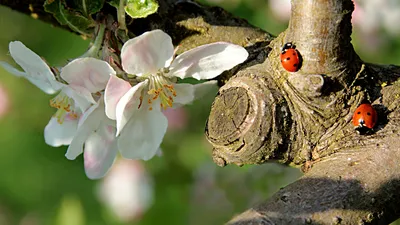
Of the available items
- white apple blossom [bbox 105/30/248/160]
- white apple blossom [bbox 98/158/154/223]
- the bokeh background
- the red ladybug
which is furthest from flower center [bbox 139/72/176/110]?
white apple blossom [bbox 98/158/154/223]

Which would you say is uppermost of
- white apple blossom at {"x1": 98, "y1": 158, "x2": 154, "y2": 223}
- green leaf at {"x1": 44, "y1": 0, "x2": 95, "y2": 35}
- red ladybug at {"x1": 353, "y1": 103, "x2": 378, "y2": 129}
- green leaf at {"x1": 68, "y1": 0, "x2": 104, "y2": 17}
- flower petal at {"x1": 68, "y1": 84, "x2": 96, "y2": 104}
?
red ladybug at {"x1": 353, "y1": 103, "x2": 378, "y2": 129}

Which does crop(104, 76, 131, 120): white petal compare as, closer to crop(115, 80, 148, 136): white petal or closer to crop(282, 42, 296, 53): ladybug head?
crop(115, 80, 148, 136): white petal

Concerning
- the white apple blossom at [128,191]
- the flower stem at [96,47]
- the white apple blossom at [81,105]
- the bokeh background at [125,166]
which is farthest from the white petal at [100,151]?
the white apple blossom at [128,191]

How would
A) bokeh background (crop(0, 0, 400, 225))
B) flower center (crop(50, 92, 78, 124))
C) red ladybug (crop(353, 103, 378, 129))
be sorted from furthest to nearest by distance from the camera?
1. bokeh background (crop(0, 0, 400, 225))
2. flower center (crop(50, 92, 78, 124))
3. red ladybug (crop(353, 103, 378, 129))

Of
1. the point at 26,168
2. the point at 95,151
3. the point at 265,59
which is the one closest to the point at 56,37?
the point at 26,168

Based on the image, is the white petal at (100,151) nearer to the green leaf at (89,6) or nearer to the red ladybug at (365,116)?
the green leaf at (89,6)

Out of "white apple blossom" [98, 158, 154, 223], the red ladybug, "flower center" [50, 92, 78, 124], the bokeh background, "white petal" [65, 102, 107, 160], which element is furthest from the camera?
"white apple blossom" [98, 158, 154, 223]

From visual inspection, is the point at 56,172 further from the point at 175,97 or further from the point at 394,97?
the point at 394,97
